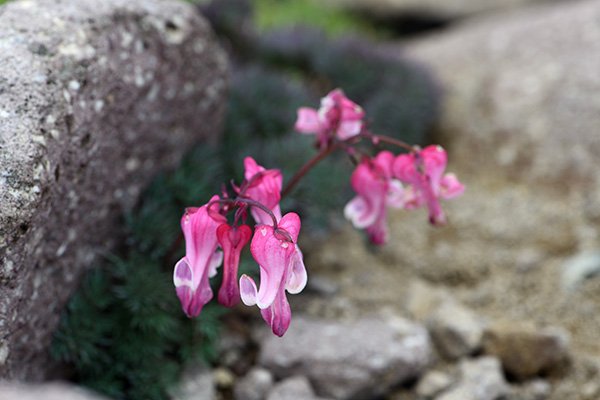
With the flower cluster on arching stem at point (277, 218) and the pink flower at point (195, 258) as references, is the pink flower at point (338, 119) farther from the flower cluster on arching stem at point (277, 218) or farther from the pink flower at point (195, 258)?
the pink flower at point (195, 258)

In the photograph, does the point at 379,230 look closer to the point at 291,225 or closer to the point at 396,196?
the point at 396,196

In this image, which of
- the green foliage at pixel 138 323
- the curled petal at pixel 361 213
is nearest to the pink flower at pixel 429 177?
the curled petal at pixel 361 213

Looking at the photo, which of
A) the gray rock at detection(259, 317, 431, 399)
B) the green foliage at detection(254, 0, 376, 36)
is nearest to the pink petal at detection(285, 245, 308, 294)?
the gray rock at detection(259, 317, 431, 399)

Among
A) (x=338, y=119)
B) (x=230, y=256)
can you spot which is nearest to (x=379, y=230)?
(x=338, y=119)

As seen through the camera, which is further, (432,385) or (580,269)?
(580,269)

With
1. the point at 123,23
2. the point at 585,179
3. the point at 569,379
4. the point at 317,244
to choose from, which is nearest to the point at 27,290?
the point at 123,23

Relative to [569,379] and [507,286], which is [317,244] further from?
[569,379]
